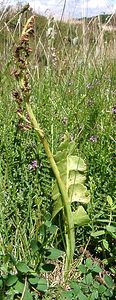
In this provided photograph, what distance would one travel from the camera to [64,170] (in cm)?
143

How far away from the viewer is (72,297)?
3.69 ft

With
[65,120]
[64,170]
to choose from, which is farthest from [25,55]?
[65,120]

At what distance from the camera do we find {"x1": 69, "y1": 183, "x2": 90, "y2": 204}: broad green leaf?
1.41 m

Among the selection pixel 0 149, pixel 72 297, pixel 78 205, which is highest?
pixel 0 149

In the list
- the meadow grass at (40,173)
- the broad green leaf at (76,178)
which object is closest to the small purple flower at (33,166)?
the meadow grass at (40,173)

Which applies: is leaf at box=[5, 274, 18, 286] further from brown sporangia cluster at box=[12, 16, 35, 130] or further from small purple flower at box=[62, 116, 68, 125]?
small purple flower at box=[62, 116, 68, 125]

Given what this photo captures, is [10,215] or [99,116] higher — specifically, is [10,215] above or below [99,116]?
below

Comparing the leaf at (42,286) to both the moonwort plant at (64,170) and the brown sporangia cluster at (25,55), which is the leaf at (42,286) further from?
the brown sporangia cluster at (25,55)

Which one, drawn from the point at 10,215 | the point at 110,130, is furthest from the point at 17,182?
the point at 110,130

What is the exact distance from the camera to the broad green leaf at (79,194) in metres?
1.41

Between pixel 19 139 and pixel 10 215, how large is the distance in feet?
0.87

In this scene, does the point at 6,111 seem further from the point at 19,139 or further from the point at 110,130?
the point at 110,130

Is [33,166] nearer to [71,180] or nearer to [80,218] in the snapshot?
[71,180]

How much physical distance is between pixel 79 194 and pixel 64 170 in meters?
0.08
